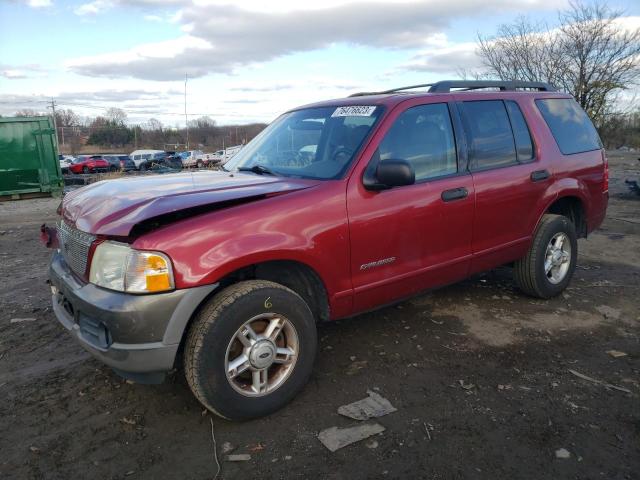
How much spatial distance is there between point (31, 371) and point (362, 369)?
2.37m

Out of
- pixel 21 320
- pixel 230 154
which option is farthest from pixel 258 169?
pixel 230 154

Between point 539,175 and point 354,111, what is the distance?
1.86 meters

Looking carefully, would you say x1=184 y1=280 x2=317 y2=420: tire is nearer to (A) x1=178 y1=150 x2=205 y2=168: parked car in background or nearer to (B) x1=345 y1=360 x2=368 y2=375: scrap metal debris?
(B) x1=345 y1=360 x2=368 y2=375: scrap metal debris

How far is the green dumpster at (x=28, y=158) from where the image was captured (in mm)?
15359

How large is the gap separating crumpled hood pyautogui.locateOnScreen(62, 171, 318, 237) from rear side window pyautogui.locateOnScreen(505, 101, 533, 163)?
6.97 feet

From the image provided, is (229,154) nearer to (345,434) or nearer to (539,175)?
(539,175)

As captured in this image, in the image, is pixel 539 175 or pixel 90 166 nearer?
pixel 539 175

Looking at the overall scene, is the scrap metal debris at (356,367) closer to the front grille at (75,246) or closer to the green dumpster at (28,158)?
the front grille at (75,246)

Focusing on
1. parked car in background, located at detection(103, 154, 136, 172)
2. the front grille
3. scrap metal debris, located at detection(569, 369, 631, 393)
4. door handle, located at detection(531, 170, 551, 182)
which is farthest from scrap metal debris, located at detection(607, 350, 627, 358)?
parked car in background, located at detection(103, 154, 136, 172)

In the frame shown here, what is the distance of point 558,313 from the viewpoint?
454 cm

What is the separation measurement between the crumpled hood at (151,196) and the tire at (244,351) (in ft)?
1.78

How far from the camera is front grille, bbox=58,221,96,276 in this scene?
2844 millimetres

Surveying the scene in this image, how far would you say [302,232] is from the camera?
2.98 metres

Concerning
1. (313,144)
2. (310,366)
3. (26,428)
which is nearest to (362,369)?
(310,366)
